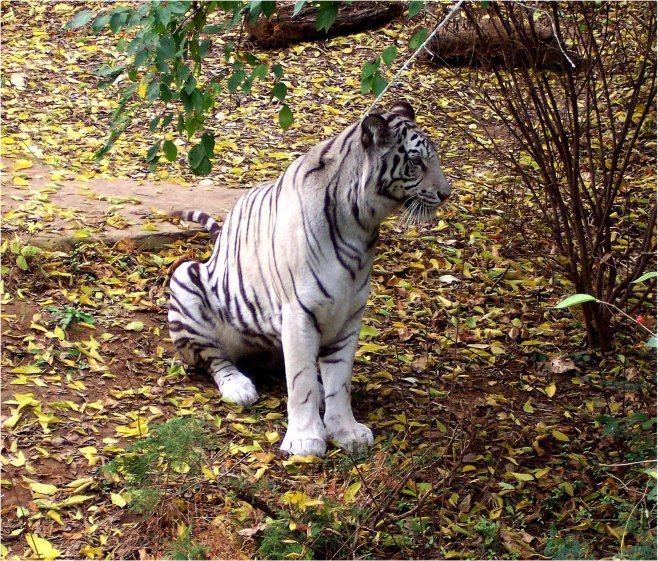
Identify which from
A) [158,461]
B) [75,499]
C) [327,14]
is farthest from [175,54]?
[75,499]

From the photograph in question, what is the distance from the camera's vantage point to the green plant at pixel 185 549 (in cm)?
371

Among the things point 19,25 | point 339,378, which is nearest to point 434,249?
point 339,378

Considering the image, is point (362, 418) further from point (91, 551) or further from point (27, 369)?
point (27, 369)

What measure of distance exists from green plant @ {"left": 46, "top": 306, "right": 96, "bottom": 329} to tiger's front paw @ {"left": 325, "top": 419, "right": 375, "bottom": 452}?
176 centimetres

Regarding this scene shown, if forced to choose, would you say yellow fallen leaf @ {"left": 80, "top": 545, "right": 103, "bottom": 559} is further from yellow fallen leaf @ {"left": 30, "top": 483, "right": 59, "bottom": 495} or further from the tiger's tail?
the tiger's tail

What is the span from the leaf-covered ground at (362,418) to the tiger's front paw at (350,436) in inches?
3.8

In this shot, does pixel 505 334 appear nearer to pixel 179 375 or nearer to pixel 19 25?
pixel 179 375

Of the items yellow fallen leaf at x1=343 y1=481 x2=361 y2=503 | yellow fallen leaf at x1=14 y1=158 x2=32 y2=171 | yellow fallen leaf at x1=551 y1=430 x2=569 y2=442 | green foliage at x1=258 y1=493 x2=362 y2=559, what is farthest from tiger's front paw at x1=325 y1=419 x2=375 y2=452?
yellow fallen leaf at x1=14 y1=158 x2=32 y2=171

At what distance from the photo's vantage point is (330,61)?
10.0 meters

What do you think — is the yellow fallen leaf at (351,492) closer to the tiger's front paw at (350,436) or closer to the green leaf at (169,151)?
the tiger's front paw at (350,436)

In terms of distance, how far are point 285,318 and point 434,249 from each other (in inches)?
104

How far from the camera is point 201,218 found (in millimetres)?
6434

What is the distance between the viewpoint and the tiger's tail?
6184 mm

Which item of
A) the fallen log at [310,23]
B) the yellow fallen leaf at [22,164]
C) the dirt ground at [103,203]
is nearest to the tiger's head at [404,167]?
the dirt ground at [103,203]
